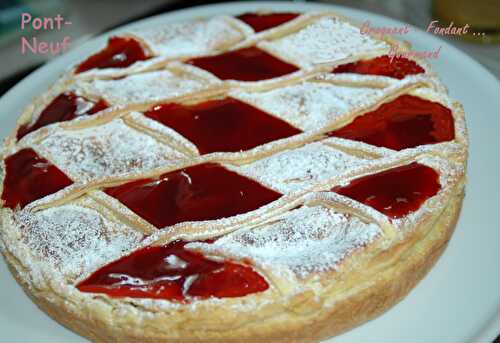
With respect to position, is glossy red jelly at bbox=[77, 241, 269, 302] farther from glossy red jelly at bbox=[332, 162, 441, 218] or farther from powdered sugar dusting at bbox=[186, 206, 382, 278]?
glossy red jelly at bbox=[332, 162, 441, 218]

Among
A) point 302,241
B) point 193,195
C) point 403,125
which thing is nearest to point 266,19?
point 403,125

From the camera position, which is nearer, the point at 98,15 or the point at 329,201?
the point at 329,201

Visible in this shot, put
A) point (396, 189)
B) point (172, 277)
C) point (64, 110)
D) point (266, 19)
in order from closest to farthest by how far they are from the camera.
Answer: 1. point (172, 277)
2. point (396, 189)
3. point (64, 110)
4. point (266, 19)

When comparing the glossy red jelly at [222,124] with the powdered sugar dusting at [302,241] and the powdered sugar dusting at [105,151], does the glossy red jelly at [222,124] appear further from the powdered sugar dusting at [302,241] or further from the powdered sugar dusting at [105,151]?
the powdered sugar dusting at [302,241]

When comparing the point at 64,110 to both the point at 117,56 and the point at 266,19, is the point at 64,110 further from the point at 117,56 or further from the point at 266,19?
the point at 266,19

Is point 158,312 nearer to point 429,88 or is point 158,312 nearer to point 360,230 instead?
point 360,230

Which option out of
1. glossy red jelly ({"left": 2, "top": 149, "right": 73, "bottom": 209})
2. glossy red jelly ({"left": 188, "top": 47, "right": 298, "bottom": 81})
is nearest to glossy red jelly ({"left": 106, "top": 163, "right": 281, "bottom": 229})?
glossy red jelly ({"left": 2, "top": 149, "right": 73, "bottom": 209})

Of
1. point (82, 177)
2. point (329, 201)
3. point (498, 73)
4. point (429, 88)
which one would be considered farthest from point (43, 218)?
point (498, 73)
